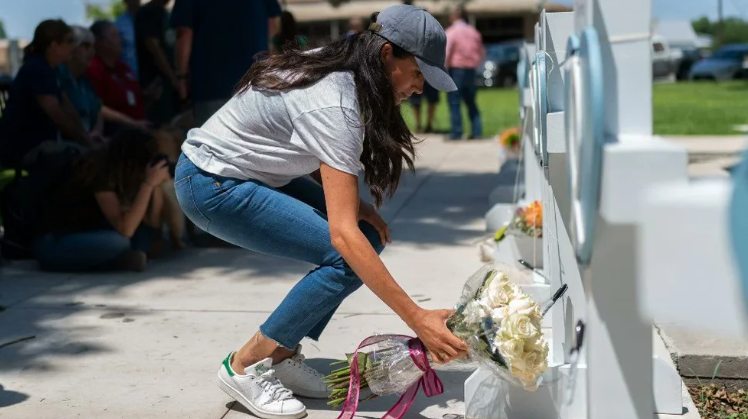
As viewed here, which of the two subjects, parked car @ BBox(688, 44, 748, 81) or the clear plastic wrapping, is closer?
the clear plastic wrapping

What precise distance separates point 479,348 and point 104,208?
3.19 m

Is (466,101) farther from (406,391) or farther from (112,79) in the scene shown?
(406,391)

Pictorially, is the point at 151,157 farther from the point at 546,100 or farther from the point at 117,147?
the point at 546,100

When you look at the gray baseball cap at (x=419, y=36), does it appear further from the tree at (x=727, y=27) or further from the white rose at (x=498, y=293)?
the tree at (x=727, y=27)

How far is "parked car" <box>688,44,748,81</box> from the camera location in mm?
31391

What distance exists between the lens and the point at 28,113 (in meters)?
6.06

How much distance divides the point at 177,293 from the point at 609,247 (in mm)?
3470

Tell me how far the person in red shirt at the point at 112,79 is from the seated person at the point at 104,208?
1795 millimetres

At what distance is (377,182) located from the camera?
10.5 ft

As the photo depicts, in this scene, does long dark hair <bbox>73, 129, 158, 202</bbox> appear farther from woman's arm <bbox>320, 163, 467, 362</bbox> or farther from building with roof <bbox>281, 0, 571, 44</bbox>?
building with roof <bbox>281, 0, 571, 44</bbox>

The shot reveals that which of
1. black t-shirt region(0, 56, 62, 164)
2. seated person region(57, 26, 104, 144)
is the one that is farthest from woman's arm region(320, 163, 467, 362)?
seated person region(57, 26, 104, 144)

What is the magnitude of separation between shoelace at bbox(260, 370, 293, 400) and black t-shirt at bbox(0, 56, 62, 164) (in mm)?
3270

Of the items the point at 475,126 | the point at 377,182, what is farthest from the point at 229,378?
the point at 475,126

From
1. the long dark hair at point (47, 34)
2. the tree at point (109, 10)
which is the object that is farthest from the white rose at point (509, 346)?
the tree at point (109, 10)
